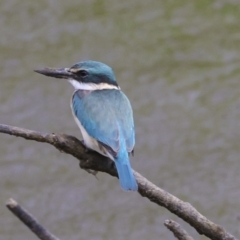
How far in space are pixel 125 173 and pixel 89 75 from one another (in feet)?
2.23

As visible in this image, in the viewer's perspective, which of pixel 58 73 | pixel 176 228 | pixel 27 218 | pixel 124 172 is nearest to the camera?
pixel 176 228

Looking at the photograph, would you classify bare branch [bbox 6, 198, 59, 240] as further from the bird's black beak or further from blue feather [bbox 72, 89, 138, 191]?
the bird's black beak

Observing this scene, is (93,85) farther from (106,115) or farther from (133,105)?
(133,105)

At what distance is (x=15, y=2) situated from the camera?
6.83 metres

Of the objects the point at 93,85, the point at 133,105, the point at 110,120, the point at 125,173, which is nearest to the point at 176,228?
the point at 125,173

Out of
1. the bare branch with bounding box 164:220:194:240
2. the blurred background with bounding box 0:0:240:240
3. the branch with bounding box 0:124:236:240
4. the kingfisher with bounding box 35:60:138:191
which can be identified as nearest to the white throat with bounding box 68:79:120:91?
the kingfisher with bounding box 35:60:138:191

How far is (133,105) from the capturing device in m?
5.72

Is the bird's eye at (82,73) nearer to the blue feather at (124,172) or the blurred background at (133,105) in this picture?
the blue feather at (124,172)

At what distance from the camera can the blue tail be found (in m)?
2.58

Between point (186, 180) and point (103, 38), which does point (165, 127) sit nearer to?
point (186, 180)

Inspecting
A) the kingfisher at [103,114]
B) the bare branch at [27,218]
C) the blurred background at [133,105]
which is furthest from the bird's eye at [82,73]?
the blurred background at [133,105]

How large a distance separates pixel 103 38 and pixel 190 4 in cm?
84

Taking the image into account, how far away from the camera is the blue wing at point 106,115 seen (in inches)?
115

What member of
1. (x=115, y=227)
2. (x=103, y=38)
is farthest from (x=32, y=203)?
(x=103, y=38)
